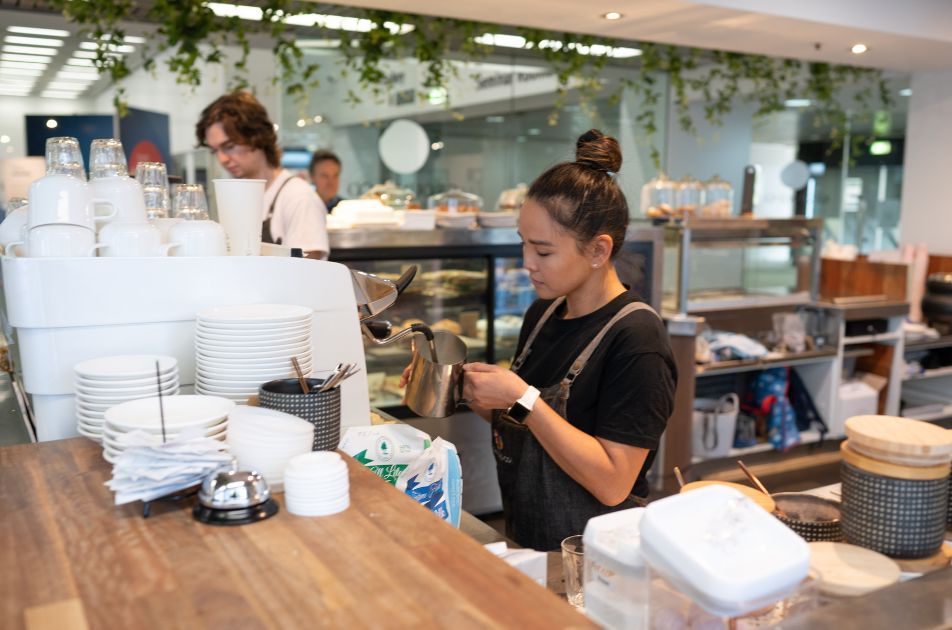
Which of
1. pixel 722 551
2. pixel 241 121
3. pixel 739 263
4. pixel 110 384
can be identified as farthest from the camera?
pixel 739 263

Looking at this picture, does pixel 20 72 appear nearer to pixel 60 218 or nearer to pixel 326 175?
pixel 326 175

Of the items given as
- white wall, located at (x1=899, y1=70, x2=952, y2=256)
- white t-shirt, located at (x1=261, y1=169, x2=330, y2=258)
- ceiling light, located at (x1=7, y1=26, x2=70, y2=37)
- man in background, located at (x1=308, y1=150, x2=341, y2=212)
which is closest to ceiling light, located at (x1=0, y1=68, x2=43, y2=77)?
ceiling light, located at (x1=7, y1=26, x2=70, y2=37)

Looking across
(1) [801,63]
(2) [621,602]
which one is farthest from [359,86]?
(2) [621,602]

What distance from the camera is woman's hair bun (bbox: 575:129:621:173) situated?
2.03 metres

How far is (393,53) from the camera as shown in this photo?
251 inches

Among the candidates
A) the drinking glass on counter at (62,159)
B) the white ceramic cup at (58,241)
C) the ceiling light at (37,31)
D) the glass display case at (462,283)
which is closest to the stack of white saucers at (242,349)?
the white ceramic cup at (58,241)

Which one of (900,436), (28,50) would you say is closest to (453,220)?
(900,436)

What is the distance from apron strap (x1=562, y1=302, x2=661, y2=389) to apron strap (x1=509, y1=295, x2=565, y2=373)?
9.0 inches

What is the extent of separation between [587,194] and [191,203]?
999 mm

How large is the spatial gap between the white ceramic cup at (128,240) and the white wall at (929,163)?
656 centimetres

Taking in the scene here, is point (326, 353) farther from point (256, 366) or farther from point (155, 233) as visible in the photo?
point (155, 233)

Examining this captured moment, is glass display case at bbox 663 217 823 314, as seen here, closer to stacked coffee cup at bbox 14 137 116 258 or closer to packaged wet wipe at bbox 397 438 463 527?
packaged wet wipe at bbox 397 438 463 527

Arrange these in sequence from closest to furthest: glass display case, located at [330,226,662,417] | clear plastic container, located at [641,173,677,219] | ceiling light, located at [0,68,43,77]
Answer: glass display case, located at [330,226,662,417] < clear plastic container, located at [641,173,677,219] < ceiling light, located at [0,68,43,77]

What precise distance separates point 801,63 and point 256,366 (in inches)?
252
